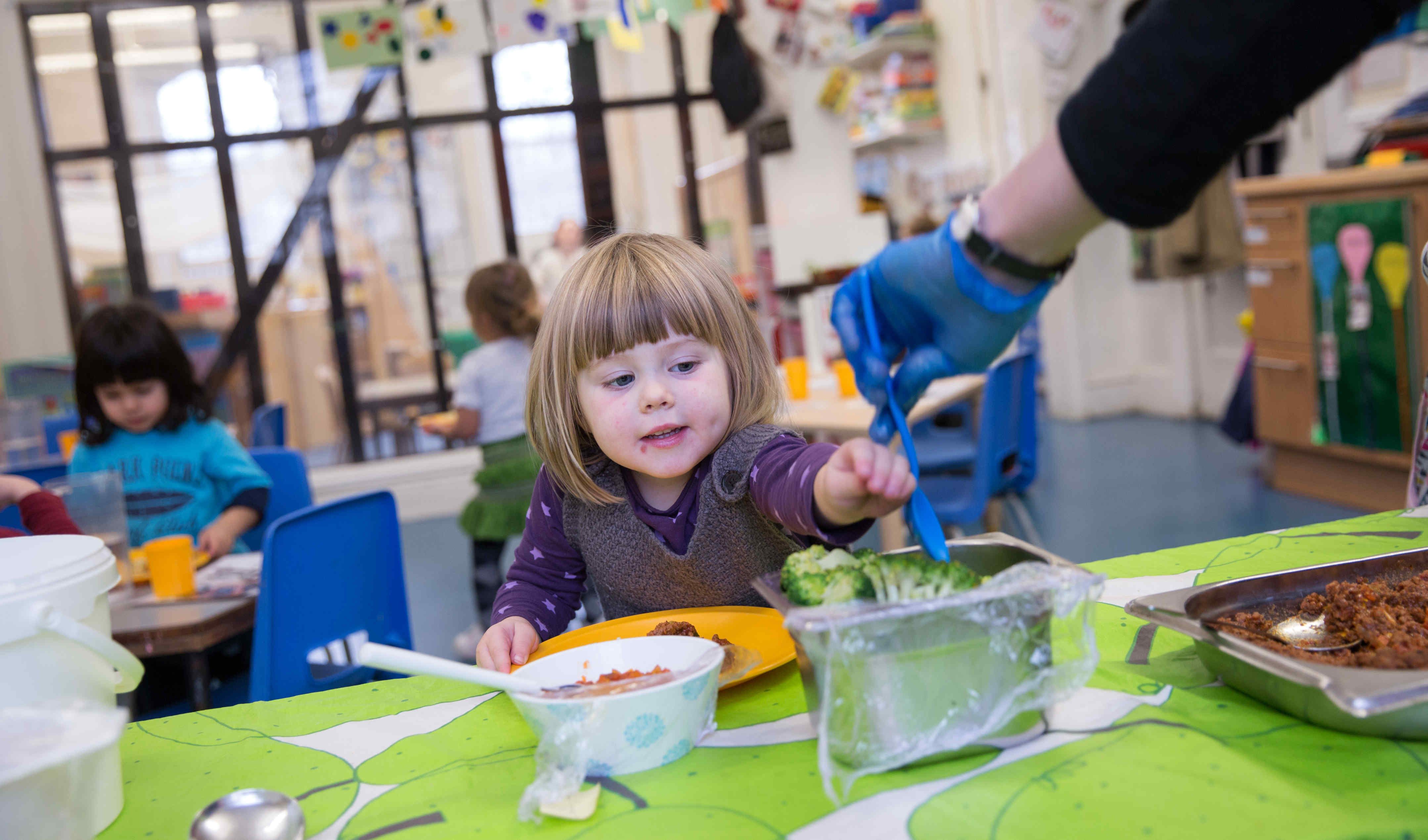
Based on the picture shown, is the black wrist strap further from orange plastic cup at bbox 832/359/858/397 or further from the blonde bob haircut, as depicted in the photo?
orange plastic cup at bbox 832/359/858/397

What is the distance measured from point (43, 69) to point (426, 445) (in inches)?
115

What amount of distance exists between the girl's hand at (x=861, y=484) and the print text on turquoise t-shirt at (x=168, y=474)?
1.87 m

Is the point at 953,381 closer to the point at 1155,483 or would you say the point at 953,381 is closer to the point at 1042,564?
the point at 1155,483

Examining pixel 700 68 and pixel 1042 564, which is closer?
pixel 1042 564

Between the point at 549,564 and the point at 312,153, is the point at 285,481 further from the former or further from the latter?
the point at 312,153

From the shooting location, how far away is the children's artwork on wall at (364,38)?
481 centimetres

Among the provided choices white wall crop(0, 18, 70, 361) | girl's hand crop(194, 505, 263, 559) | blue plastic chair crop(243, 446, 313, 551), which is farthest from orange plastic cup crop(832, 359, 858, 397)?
white wall crop(0, 18, 70, 361)

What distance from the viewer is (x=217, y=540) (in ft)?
7.21

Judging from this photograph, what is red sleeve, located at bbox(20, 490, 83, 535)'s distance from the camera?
1620mm

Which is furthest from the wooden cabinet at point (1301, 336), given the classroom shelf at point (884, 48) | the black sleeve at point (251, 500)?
the black sleeve at point (251, 500)

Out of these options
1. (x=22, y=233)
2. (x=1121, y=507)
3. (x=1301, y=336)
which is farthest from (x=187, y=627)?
(x=22, y=233)

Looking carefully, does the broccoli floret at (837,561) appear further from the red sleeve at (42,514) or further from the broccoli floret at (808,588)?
the red sleeve at (42,514)

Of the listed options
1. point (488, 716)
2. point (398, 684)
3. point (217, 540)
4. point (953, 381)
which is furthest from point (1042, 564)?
point (953, 381)

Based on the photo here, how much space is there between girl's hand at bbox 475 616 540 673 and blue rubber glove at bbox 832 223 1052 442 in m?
0.45
